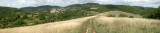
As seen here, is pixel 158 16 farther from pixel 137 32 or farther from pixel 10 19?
pixel 10 19

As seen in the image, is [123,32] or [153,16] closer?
[123,32]

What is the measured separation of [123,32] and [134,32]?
2.22ft

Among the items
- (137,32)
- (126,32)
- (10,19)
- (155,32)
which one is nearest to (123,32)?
(126,32)

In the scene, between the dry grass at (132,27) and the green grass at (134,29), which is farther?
the dry grass at (132,27)

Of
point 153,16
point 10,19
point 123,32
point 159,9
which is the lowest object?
point 10,19

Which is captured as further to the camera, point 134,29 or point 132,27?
point 132,27

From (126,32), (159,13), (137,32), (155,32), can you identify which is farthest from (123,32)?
(159,13)

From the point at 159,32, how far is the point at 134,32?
4.55ft

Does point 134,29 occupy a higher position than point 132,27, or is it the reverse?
point 134,29

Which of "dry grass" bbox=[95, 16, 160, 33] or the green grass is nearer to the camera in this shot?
the green grass

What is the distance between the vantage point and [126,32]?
8977mm

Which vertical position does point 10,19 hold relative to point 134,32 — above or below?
below

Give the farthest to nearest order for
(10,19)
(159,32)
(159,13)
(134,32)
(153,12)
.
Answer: (10,19)
(153,12)
(159,13)
(134,32)
(159,32)

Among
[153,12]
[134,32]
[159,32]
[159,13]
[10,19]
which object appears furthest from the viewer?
[10,19]
